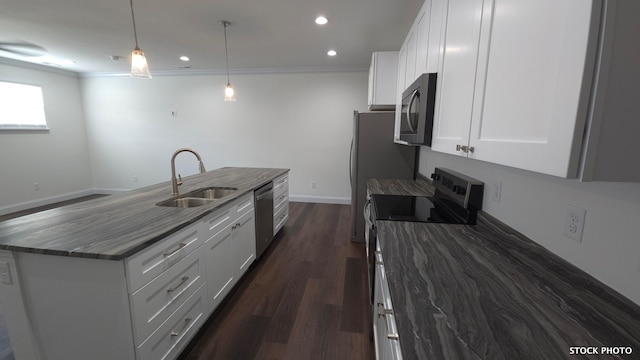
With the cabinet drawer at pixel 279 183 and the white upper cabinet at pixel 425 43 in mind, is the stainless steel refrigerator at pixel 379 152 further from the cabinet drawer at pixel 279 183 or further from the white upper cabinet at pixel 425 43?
the cabinet drawer at pixel 279 183

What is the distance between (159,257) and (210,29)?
9.19 ft

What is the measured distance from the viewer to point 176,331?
1.48 m

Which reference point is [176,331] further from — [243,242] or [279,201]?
[279,201]

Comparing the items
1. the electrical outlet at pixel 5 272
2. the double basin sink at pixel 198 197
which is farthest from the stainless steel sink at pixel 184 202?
the electrical outlet at pixel 5 272

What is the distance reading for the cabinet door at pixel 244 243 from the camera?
7.29 feet

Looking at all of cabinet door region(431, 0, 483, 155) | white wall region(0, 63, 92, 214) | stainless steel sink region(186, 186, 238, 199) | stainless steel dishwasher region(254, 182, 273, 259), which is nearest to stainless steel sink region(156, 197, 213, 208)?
stainless steel sink region(186, 186, 238, 199)

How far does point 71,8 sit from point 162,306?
3153mm

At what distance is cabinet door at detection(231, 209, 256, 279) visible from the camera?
7.29 feet

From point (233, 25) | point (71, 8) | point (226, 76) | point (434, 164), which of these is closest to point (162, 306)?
point (434, 164)

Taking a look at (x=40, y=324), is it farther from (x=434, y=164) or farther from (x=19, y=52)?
(x=19, y=52)

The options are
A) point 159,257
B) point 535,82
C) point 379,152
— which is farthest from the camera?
point 379,152

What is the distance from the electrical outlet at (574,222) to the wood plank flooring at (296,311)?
1.35m

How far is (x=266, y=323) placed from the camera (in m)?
1.93

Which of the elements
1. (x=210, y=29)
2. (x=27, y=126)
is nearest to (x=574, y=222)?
(x=210, y=29)
